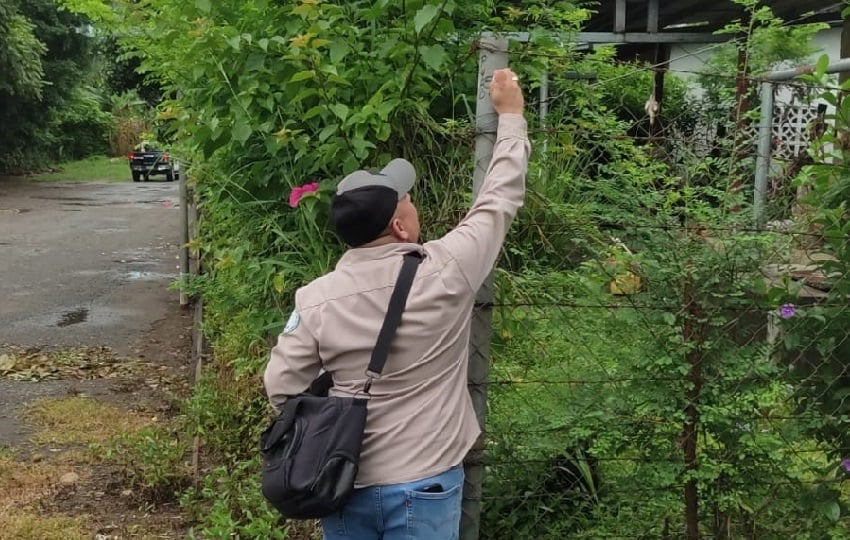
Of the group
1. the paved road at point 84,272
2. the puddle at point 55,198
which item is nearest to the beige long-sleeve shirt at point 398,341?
the paved road at point 84,272

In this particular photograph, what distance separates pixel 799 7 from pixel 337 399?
943cm

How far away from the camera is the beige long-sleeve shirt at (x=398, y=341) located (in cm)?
219

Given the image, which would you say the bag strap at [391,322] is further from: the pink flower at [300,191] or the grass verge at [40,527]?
the grass verge at [40,527]

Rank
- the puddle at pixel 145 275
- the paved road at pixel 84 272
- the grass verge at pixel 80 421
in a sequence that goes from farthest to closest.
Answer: the puddle at pixel 145 275 → the paved road at pixel 84 272 → the grass verge at pixel 80 421

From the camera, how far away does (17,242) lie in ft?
47.8

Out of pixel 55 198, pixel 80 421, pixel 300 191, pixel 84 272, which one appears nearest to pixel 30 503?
pixel 80 421

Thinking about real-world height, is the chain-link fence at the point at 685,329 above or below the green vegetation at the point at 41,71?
below

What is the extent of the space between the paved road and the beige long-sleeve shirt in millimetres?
6187

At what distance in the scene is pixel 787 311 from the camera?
2615 millimetres

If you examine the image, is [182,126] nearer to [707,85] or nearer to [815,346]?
[707,85]

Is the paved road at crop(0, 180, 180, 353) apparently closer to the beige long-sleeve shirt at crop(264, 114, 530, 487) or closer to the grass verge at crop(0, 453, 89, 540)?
the grass verge at crop(0, 453, 89, 540)

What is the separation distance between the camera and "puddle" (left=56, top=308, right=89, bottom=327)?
29.1 ft

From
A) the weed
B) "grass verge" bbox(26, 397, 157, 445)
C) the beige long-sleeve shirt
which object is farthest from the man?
"grass verge" bbox(26, 397, 157, 445)

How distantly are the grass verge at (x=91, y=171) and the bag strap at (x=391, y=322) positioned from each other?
107 feet
